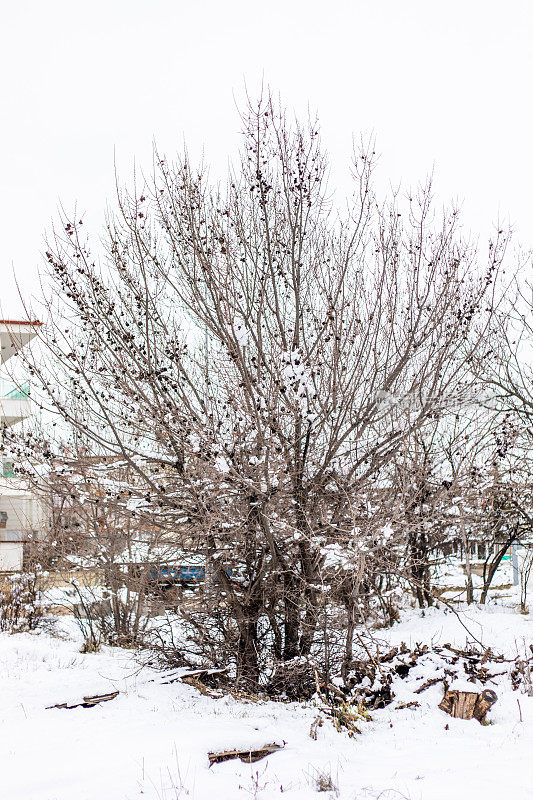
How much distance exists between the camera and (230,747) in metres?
4.75

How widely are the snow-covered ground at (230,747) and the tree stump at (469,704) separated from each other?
0.08m

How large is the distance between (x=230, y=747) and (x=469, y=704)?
2350 millimetres

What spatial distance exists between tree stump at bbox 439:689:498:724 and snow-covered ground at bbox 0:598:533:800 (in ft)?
0.25

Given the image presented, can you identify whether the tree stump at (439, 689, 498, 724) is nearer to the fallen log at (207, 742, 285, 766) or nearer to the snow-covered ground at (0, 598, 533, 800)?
the snow-covered ground at (0, 598, 533, 800)

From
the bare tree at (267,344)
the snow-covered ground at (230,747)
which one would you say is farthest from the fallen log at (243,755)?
the bare tree at (267,344)

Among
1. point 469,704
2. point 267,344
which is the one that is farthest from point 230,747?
point 267,344

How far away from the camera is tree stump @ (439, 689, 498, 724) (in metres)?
5.62

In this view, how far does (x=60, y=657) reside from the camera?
29.0 feet

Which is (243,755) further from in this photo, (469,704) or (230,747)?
(469,704)

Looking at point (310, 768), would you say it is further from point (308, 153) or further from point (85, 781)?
point (308, 153)

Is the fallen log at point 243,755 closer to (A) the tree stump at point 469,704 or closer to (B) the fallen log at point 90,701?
(A) the tree stump at point 469,704

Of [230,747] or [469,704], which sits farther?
[469,704]

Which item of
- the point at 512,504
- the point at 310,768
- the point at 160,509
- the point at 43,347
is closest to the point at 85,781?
the point at 310,768

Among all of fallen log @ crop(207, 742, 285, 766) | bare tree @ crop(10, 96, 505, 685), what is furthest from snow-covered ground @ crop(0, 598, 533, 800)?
bare tree @ crop(10, 96, 505, 685)
